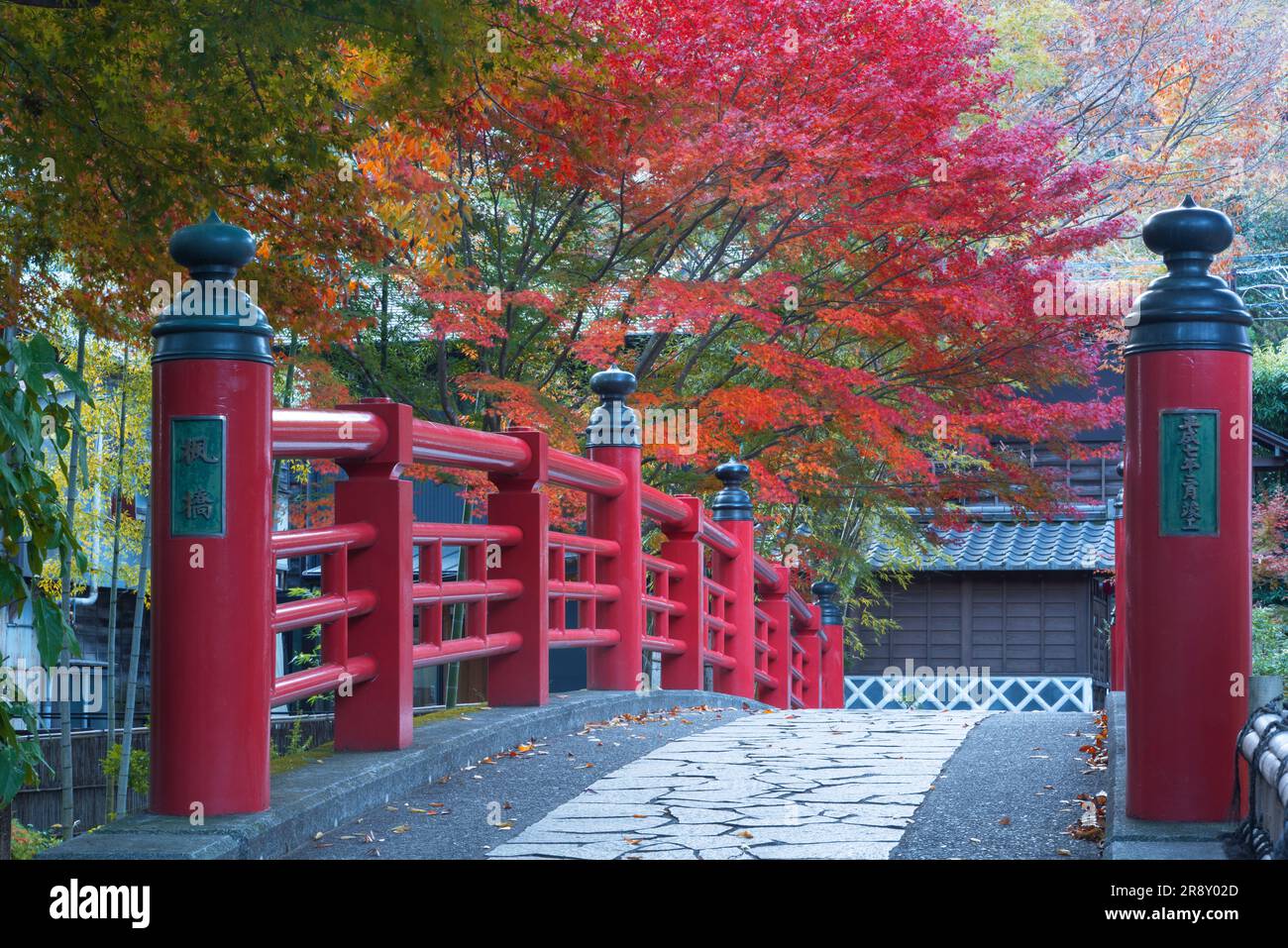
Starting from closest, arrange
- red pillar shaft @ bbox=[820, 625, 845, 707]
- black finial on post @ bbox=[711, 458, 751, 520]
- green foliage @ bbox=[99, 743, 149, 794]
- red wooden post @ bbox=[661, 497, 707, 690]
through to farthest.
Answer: red wooden post @ bbox=[661, 497, 707, 690], green foliage @ bbox=[99, 743, 149, 794], black finial on post @ bbox=[711, 458, 751, 520], red pillar shaft @ bbox=[820, 625, 845, 707]

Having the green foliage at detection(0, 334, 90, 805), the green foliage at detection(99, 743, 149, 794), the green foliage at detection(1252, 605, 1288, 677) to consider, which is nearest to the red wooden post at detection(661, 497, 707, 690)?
the green foliage at detection(99, 743, 149, 794)

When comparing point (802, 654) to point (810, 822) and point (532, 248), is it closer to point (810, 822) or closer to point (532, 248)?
point (532, 248)

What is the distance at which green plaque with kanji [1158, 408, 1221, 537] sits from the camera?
3.25m

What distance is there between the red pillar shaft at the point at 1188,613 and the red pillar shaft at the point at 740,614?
659cm

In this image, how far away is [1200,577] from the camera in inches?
127

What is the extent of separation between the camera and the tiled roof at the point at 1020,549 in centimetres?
1823

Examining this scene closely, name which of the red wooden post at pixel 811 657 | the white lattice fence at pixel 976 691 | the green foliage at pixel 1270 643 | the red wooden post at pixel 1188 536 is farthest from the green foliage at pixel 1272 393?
the red wooden post at pixel 1188 536

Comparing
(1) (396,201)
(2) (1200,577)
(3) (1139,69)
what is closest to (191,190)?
(1) (396,201)

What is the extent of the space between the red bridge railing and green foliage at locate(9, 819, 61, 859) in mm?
3822

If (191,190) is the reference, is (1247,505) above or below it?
below

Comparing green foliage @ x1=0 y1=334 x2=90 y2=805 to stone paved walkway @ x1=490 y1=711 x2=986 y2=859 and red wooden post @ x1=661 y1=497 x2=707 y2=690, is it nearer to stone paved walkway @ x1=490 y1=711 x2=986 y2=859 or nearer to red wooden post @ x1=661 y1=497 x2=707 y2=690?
stone paved walkway @ x1=490 y1=711 x2=986 y2=859

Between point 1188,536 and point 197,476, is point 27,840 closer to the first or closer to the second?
point 197,476

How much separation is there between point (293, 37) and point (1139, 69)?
1757cm

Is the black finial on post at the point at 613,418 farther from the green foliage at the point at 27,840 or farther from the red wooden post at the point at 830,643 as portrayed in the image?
the red wooden post at the point at 830,643
